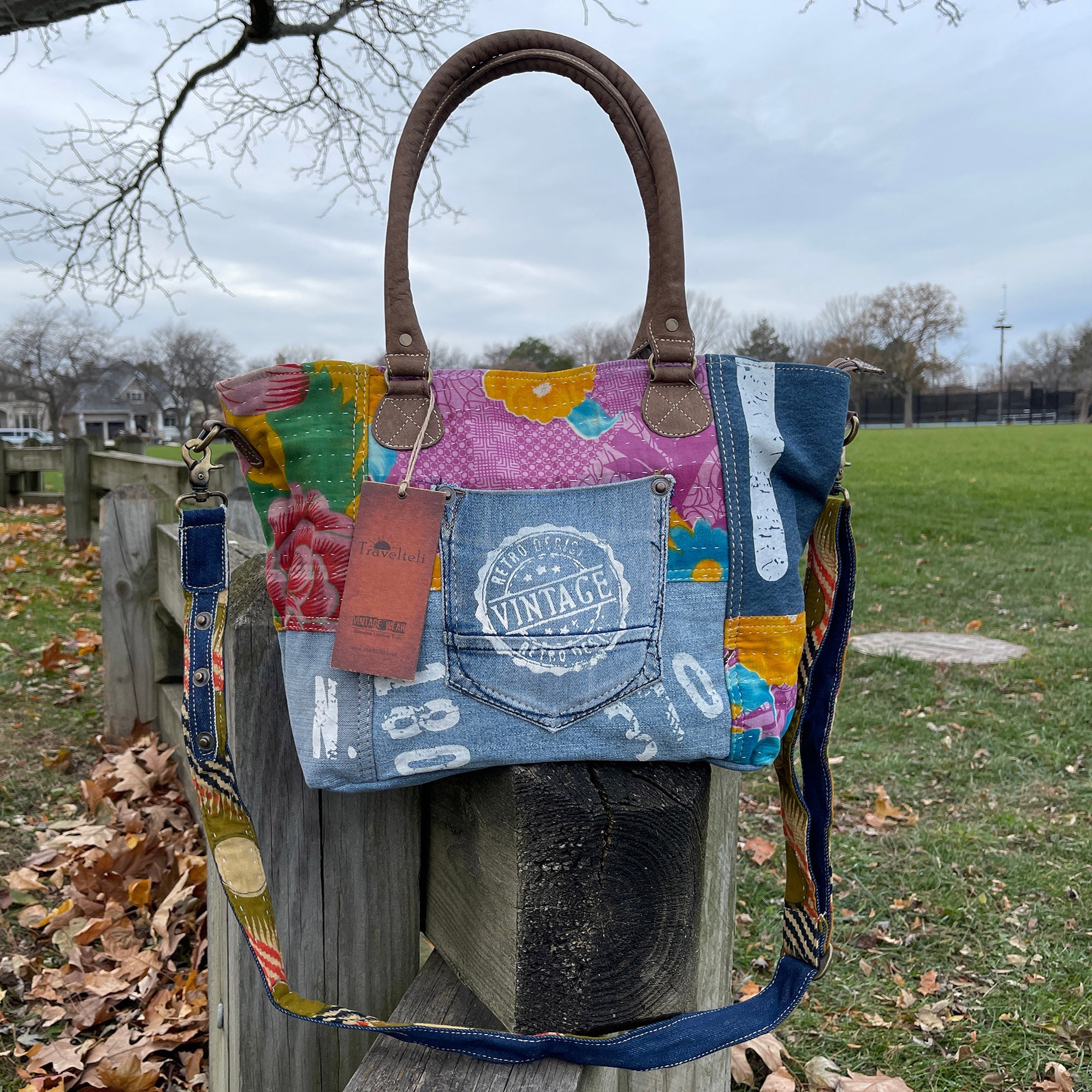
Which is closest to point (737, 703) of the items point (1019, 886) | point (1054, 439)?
point (1019, 886)

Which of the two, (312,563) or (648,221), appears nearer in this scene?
(312,563)

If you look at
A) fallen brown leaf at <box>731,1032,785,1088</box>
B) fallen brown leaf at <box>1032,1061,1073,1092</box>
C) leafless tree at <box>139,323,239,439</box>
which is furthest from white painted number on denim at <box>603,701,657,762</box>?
leafless tree at <box>139,323,239,439</box>

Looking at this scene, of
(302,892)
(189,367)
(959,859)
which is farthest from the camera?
(189,367)

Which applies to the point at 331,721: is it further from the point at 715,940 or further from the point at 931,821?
the point at 931,821

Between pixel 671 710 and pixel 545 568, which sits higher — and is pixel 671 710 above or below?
below

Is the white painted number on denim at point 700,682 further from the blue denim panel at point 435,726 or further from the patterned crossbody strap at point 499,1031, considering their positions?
the patterned crossbody strap at point 499,1031

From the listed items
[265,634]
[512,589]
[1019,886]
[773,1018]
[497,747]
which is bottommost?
[1019,886]

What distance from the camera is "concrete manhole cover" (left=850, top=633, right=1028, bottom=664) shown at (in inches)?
211

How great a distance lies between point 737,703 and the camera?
4.08 ft

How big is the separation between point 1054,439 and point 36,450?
95.8 feet

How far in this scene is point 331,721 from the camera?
1.17 meters

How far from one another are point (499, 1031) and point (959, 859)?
8.33ft

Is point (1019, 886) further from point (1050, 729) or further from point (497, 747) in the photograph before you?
point (497, 747)

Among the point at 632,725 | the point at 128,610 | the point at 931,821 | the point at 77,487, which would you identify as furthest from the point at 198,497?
the point at 77,487
